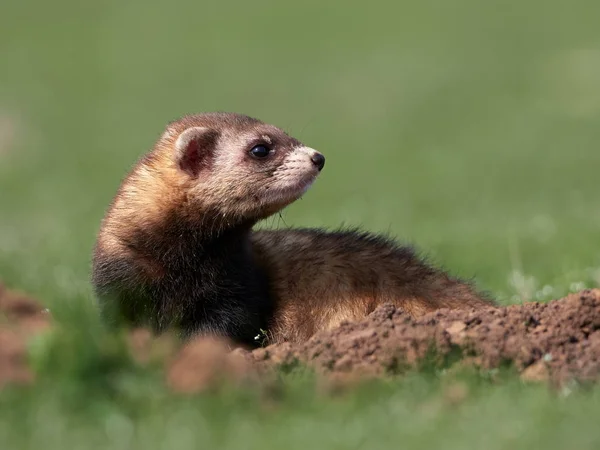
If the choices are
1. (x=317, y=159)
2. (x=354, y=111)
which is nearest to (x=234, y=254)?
(x=317, y=159)

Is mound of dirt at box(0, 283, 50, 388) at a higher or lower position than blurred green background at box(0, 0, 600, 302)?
lower

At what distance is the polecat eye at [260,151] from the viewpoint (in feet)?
26.5

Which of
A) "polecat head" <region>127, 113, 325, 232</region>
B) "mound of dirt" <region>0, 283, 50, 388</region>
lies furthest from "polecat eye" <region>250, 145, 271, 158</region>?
"mound of dirt" <region>0, 283, 50, 388</region>

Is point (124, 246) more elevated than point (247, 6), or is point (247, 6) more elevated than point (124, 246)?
point (247, 6)

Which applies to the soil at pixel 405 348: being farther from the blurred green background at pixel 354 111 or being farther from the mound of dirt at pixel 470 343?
the blurred green background at pixel 354 111

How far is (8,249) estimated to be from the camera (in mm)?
12656

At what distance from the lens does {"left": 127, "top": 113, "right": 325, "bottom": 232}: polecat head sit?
786cm

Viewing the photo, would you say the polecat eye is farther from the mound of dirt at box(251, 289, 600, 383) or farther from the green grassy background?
the mound of dirt at box(251, 289, 600, 383)

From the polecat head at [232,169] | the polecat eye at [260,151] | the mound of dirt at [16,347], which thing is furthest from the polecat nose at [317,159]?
the mound of dirt at [16,347]

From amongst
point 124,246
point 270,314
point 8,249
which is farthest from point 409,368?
point 8,249

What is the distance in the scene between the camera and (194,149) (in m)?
8.00

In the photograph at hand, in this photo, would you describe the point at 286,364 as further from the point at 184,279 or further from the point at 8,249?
the point at 8,249

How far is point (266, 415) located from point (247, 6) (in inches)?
1626

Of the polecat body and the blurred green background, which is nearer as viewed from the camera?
the polecat body
